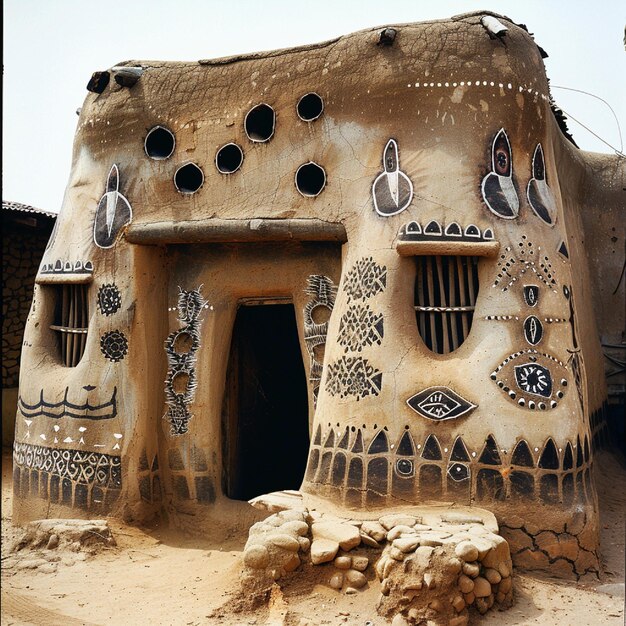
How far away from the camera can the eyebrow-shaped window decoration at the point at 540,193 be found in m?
6.83

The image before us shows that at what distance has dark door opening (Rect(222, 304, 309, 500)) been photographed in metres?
8.62

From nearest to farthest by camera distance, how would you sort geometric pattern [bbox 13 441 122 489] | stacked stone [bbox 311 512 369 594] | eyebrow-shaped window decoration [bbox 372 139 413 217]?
1. stacked stone [bbox 311 512 369 594]
2. eyebrow-shaped window decoration [bbox 372 139 413 217]
3. geometric pattern [bbox 13 441 122 489]

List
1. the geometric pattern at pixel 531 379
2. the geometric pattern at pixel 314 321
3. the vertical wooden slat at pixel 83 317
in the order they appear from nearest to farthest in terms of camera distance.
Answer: the geometric pattern at pixel 531 379 < the geometric pattern at pixel 314 321 < the vertical wooden slat at pixel 83 317

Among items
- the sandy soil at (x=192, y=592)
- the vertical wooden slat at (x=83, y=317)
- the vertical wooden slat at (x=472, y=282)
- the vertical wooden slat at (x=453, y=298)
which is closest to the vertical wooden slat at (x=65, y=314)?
the vertical wooden slat at (x=83, y=317)

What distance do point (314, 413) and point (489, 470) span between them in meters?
1.89

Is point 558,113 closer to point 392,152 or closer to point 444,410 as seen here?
point 392,152

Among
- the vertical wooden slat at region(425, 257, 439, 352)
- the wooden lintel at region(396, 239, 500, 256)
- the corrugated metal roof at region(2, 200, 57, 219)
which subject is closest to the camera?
the wooden lintel at region(396, 239, 500, 256)

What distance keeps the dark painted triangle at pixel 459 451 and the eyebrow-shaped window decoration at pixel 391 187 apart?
6.70 ft

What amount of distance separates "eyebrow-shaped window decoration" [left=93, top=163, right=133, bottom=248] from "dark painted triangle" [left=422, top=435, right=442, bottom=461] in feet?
12.5

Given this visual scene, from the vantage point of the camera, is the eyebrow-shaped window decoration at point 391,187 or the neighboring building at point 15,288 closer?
the eyebrow-shaped window decoration at point 391,187

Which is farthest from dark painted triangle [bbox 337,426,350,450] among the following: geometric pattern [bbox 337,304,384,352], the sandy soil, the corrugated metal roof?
the corrugated metal roof

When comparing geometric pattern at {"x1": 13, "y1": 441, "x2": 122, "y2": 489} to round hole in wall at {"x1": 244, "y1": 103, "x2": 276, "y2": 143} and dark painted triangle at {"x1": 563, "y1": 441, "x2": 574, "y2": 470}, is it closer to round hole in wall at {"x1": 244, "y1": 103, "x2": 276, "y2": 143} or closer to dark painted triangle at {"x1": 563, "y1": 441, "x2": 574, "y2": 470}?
round hole in wall at {"x1": 244, "y1": 103, "x2": 276, "y2": 143}

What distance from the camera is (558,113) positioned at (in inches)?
350

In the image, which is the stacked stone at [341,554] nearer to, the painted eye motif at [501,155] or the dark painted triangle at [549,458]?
the dark painted triangle at [549,458]
